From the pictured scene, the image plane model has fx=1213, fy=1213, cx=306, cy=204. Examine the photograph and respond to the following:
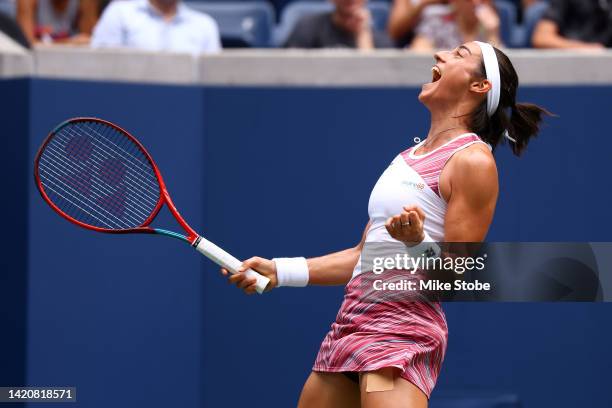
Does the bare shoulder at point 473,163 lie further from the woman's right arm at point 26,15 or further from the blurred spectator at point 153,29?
the woman's right arm at point 26,15

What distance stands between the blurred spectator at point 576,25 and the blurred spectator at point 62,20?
232 centimetres

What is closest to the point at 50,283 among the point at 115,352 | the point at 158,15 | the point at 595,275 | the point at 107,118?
the point at 115,352

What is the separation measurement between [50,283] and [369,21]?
2192mm

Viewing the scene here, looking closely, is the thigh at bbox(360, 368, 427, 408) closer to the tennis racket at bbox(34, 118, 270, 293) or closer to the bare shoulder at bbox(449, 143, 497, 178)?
the bare shoulder at bbox(449, 143, 497, 178)

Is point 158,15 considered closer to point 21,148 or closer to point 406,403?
point 21,148

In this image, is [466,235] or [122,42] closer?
[466,235]

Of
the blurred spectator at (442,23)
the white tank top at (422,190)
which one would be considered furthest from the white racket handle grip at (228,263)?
the blurred spectator at (442,23)

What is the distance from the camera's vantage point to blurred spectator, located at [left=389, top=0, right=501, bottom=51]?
18.9 ft

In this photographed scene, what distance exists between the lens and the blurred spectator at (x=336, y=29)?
5.77 m

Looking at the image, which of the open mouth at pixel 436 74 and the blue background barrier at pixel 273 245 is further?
the blue background barrier at pixel 273 245

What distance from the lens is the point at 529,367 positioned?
483 centimetres

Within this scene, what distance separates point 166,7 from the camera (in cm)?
583

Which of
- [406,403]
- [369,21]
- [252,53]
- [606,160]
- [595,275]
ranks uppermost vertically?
[369,21]

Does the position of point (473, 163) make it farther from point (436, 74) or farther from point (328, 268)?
point (328, 268)
